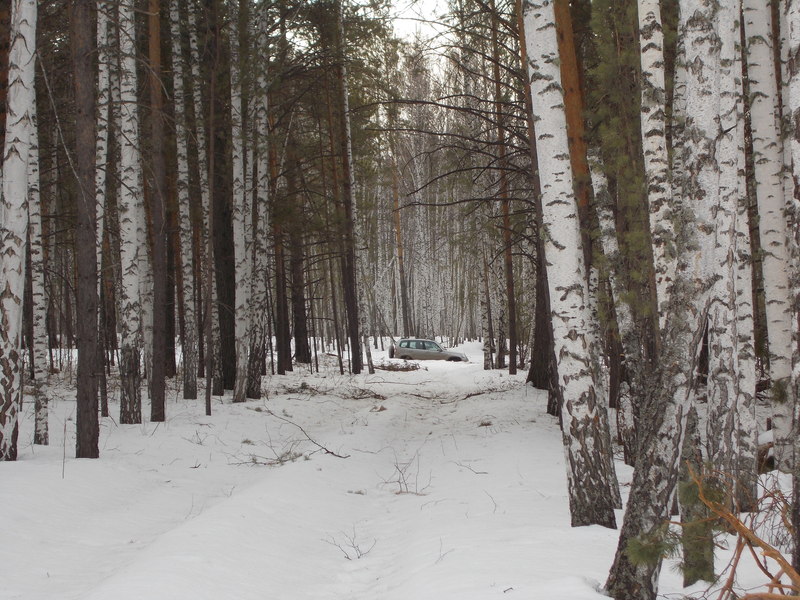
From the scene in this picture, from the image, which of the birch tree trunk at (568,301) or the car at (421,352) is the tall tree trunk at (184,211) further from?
the car at (421,352)

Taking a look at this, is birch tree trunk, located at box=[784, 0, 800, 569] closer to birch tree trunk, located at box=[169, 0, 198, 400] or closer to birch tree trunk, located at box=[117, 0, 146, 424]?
birch tree trunk, located at box=[117, 0, 146, 424]

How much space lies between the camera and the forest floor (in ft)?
14.8

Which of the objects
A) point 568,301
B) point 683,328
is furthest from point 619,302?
point 683,328

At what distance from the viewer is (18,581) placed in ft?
15.5

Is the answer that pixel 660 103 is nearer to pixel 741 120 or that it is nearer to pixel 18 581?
pixel 741 120

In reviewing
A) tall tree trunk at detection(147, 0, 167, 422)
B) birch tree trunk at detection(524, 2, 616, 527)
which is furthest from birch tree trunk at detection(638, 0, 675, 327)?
tall tree trunk at detection(147, 0, 167, 422)

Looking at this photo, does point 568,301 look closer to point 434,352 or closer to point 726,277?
point 726,277

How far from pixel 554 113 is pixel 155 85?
26.0 ft

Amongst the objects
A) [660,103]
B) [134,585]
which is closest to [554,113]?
[660,103]

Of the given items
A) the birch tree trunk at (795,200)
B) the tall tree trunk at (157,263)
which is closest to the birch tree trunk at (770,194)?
the birch tree trunk at (795,200)

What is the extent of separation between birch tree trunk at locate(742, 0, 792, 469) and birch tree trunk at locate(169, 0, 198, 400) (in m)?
9.74

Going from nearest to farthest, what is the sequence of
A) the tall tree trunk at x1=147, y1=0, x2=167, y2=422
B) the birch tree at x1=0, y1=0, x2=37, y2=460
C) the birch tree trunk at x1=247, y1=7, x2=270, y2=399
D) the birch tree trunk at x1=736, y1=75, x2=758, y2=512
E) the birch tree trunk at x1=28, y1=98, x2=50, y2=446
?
the birch tree trunk at x1=736, y1=75, x2=758, y2=512, the birch tree at x1=0, y1=0, x2=37, y2=460, the birch tree trunk at x1=28, y1=98, x2=50, y2=446, the tall tree trunk at x1=147, y1=0, x2=167, y2=422, the birch tree trunk at x1=247, y1=7, x2=270, y2=399

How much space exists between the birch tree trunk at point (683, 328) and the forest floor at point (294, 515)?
482 millimetres

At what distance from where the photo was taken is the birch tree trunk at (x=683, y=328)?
3.52 meters
